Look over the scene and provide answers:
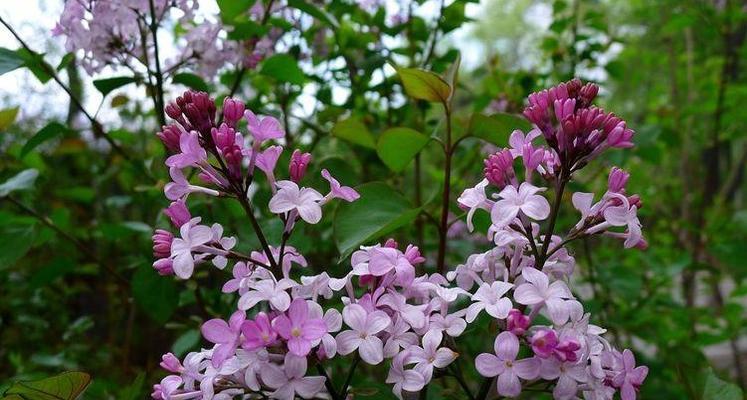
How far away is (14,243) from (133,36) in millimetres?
431

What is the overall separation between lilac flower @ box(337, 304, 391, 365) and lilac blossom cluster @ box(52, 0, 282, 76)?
646 millimetres

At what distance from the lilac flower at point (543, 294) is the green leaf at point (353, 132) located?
42 cm

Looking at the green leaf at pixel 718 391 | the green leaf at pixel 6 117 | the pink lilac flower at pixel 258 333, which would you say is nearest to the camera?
the pink lilac flower at pixel 258 333

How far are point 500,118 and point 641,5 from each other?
2056 mm

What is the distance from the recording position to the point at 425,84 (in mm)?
804

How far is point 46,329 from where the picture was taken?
1862 millimetres

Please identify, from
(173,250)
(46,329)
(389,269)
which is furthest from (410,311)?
(46,329)

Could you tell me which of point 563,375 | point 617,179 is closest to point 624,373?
point 563,375

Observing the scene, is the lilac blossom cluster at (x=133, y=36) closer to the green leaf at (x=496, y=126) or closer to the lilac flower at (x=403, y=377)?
the green leaf at (x=496, y=126)

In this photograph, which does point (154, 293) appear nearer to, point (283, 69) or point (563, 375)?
point (283, 69)

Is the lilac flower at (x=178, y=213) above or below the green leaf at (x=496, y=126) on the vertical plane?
above

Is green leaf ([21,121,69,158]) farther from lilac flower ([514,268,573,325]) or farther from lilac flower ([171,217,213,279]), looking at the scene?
lilac flower ([514,268,573,325])

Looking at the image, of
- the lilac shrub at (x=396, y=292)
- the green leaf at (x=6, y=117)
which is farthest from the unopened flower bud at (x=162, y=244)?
the green leaf at (x=6, y=117)

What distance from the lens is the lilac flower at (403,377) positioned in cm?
57
